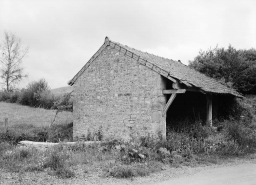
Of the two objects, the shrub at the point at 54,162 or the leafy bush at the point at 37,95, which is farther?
the leafy bush at the point at 37,95

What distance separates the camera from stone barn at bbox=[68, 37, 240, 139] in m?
12.2

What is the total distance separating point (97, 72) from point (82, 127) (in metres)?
3.11

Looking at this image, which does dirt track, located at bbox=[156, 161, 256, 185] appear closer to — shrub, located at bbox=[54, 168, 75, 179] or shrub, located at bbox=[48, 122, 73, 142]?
shrub, located at bbox=[54, 168, 75, 179]

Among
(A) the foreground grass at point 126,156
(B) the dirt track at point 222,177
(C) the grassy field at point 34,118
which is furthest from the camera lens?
(C) the grassy field at point 34,118

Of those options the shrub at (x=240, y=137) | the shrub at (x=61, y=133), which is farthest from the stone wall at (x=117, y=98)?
the shrub at (x=240, y=137)

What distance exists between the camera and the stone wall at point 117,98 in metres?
12.3

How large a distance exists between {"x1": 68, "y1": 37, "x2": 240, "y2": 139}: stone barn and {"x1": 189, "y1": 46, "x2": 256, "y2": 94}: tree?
8174 mm

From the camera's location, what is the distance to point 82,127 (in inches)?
580

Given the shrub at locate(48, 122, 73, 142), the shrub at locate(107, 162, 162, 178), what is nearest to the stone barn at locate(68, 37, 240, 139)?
the shrub at locate(48, 122, 73, 142)

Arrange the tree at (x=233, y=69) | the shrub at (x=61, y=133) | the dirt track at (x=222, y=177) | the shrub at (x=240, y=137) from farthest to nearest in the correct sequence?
the tree at (x=233, y=69) → the shrub at (x=61, y=133) → the shrub at (x=240, y=137) → the dirt track at (x=222, y=177)

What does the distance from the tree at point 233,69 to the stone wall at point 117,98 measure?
1200 centimetres

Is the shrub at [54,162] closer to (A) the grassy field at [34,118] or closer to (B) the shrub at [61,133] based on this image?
(B) the shrub at [61,133]

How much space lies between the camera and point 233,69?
23281mm

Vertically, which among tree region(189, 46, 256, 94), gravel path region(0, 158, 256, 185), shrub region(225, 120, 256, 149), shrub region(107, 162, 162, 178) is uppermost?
tree region(189, 46, 256, 94)
